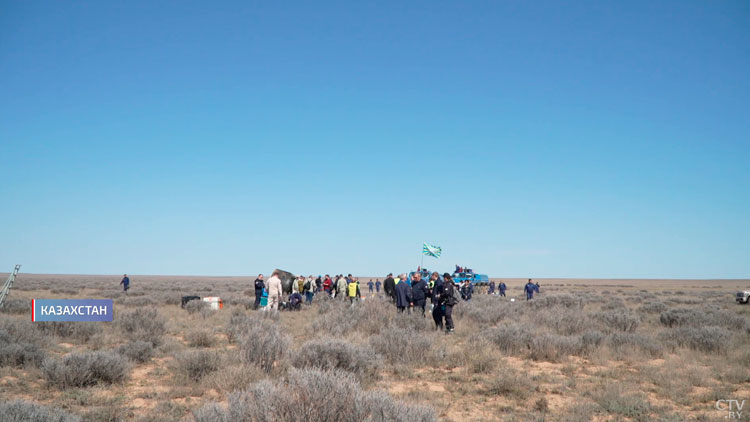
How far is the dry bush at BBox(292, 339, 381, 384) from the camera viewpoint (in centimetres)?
754

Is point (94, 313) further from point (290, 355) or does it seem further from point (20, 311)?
point (290, 355)

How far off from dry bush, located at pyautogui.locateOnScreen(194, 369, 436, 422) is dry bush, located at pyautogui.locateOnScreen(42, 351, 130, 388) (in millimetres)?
4163

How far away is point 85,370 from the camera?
7.25 meters

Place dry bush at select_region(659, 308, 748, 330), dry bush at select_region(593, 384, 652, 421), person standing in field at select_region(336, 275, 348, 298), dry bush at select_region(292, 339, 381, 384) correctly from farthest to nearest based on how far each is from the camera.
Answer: person standing in field at select_region(336, 275, 348, 298) → dry bush at select_region(659, 308, 748, 330) → dry bush at select_region(292, 339, 381, 384) → dry bush at select_region(593, 384, 652, 421)

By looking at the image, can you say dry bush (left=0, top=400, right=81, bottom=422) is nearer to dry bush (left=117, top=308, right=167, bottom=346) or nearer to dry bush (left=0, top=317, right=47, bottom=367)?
dry bush (left=0, top=317, right=47, bottom=367)

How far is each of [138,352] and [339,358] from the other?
4.49 m

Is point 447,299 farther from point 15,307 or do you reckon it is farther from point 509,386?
point 15,307

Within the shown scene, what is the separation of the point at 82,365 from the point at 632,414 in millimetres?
8283

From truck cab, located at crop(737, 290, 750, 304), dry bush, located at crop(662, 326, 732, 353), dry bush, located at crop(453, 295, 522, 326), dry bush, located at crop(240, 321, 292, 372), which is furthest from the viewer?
truck cab, located at crop(737, 290, 750, 304)

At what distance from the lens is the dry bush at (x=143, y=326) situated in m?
11.3

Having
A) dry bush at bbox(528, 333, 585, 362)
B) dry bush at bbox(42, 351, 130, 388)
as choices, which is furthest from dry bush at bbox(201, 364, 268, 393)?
dry bush at bbox(528, 333, 585, 362)

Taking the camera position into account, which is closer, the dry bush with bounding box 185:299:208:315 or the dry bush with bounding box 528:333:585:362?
the dry bush with bounding box 528:333:585:362

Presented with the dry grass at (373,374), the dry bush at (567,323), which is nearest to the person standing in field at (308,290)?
the dry grass at (373,374)

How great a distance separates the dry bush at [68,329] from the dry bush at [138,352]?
2.61 meters
